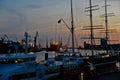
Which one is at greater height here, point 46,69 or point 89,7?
point 89,7

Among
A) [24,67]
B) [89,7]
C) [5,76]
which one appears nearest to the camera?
[5,76]

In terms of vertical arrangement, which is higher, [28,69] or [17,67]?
[17,67]

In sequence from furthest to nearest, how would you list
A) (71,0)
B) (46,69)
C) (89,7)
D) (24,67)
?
(89,7), (71,0), (46,69), (24,67)

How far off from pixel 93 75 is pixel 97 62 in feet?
111

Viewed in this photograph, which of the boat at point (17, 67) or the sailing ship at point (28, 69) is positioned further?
the sailing ship at point (28, 69)

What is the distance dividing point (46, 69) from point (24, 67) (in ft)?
22.2

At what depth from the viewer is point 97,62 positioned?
7444cm

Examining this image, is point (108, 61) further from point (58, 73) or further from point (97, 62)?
point (58, 73)

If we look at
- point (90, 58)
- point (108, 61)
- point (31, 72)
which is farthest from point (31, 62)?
point (108, 61)

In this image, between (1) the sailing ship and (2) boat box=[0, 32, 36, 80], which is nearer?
(2) boat box=[0, 32, 36, 80]

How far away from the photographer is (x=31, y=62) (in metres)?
42.1

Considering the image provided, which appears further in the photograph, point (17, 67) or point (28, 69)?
point (28, 69)

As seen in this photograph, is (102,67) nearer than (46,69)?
No

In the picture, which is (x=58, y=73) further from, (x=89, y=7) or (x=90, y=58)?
(x=89, y=7)
